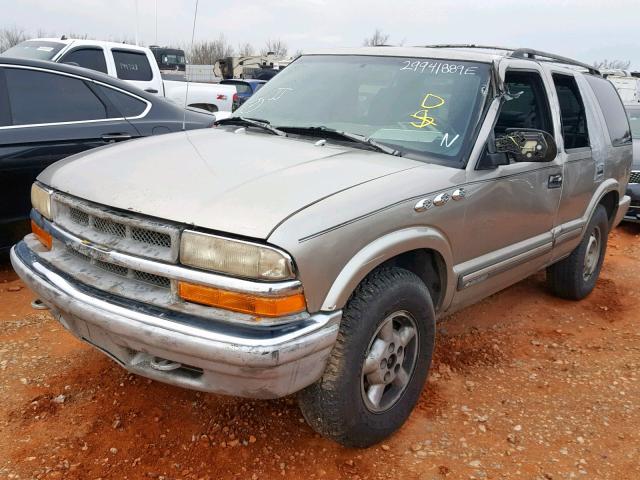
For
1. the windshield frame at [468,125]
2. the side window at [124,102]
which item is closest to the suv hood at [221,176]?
the windshield frame at [468,125]

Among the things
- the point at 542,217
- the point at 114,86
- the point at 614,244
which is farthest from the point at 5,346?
the point at 614,244

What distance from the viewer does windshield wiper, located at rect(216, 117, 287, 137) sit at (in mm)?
3383

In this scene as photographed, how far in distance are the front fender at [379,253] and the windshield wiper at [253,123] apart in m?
1.09

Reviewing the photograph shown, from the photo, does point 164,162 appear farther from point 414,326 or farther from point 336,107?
point 414,326

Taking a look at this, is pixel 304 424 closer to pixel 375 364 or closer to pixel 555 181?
pixel 375 364

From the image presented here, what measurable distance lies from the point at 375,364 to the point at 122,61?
890 centimetres

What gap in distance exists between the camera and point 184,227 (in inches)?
88.0

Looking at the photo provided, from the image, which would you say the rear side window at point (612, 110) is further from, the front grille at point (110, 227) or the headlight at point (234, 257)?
→ the front grille at point (110, 227)

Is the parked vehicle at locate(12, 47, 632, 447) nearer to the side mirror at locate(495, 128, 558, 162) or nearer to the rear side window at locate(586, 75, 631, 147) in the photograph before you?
the side mirror at locate(495, 128, 558, 162)

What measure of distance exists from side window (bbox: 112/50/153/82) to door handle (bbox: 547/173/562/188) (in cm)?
808

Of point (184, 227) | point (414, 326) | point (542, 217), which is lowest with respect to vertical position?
point (414, 326)

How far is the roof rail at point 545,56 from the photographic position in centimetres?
386

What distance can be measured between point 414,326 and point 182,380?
3.82 feet

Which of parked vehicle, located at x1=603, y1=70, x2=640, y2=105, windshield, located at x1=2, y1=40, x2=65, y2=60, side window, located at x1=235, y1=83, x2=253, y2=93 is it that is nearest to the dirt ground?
windshield, located at x1=2, y1=40, x2=65, y2=60
